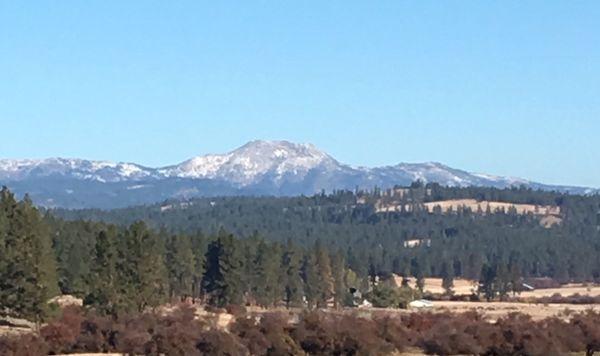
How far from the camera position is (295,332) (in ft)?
202

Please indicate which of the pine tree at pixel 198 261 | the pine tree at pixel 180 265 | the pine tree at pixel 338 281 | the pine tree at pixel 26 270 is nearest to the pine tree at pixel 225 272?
the pine tree at pixel 180 265

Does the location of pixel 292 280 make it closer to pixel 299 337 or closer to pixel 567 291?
pixel 299 337

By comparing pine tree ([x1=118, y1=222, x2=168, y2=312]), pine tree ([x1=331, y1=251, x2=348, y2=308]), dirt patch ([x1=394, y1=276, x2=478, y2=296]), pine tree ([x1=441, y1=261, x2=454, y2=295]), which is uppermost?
pine tree ([x1=118, y1=222, x2=168, y2=312])

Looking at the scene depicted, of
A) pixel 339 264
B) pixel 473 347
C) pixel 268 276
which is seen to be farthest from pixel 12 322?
pixel 339 264

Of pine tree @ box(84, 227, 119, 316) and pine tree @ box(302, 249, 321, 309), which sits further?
pine tree @ box(302, 249, 321, 309)

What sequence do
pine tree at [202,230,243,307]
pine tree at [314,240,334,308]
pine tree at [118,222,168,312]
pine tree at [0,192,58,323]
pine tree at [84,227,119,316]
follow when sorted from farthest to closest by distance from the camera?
pine tree at [314,240,334,308] < pine tree at [202,230,243,307] < pine tree at [118,222,168,312] < pine tree at [84,227,119,316] < pine tree at [0,192,58,323]

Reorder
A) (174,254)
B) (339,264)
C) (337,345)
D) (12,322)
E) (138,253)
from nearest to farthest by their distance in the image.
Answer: (337,345)
(12,322)
(138,253)
(174,254)
(339,264)

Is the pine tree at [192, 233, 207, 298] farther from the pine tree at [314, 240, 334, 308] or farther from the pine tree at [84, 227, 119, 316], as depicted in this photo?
the pine tree at [84, 227, 119, 316]

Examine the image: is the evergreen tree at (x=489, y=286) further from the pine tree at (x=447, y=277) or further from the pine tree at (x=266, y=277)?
the pine tree at (x=266, y=277)

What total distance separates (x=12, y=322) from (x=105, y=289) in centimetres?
636

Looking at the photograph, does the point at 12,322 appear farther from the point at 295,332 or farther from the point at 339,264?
the point at 339,264

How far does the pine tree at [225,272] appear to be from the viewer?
10444 cm

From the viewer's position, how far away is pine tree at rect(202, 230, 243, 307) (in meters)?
104

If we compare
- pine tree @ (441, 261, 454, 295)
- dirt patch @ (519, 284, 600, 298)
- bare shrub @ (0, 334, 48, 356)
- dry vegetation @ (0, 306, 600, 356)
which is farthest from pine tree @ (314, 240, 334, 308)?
bare shrub @ (0, 334, 48, 356)
